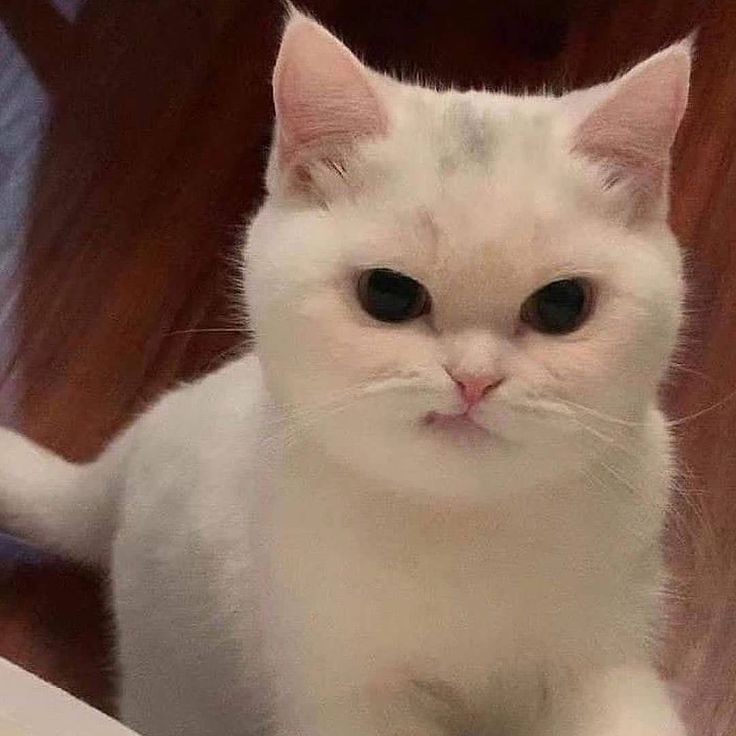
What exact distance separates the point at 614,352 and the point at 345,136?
7.5 inches

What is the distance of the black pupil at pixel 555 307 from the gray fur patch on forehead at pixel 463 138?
0.08m

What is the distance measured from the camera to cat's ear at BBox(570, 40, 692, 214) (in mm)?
720

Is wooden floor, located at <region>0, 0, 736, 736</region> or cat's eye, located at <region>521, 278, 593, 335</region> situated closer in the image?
cat's eye, located at <region>521, 278, 593, 335</region>

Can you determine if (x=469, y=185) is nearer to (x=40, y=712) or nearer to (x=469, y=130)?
(x=469, y=130)

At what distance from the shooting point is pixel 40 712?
65 cm

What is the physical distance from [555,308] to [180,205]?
0.84 m

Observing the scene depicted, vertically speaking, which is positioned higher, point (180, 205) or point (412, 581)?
point (412, 581)

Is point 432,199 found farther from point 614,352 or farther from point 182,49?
point 182,49

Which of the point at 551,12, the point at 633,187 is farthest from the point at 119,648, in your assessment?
the point at 551,12

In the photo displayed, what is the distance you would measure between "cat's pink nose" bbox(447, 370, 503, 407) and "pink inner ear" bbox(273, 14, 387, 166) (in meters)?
0.16

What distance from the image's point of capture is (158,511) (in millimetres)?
1010

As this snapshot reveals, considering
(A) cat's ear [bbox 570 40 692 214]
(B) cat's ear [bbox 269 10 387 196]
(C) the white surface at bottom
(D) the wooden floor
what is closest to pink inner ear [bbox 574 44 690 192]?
(A) cat's ear [bbox 570 40 692 214]

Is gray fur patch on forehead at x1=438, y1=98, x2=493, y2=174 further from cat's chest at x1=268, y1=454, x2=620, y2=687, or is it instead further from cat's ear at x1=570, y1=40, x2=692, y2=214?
cat's chest at x1=268, y1=454, x2=620, y2=687

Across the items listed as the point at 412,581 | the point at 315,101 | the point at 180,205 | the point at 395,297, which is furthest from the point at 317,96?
the point at 180,205
